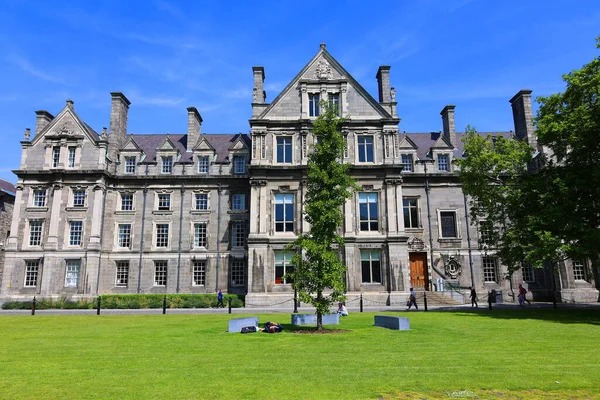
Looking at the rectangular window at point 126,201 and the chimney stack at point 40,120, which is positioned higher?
the chimney stack at point 40,120

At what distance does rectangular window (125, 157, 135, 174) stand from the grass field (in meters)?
24.5

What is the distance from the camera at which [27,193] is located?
3794 centimetres

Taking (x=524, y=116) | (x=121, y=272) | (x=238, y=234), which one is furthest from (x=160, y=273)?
(x=524, y=116)

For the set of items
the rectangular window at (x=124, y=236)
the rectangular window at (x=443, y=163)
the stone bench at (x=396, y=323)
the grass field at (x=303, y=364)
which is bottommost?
the grass field at (x=303, y=364)

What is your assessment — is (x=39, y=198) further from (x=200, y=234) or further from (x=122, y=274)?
(x=200, y=234)

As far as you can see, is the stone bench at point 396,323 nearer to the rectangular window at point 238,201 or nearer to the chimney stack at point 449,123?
the rectangular window at point 238,201

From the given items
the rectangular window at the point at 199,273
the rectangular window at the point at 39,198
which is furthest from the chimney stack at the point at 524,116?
the rectangular window at the point at 39,198

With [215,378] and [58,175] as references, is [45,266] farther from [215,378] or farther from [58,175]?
[215,378]

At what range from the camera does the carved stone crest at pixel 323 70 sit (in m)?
37.4

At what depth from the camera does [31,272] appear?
3669 centimetres

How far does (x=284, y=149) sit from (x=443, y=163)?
15.7 metres

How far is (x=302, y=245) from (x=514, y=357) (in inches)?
381

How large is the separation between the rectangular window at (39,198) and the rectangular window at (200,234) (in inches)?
539

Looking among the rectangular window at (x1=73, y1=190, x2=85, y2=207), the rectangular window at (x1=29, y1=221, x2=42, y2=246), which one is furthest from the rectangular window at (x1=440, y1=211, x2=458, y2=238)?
the rectangular window at (x1=29, y1=221, x2=42, y2=246)
